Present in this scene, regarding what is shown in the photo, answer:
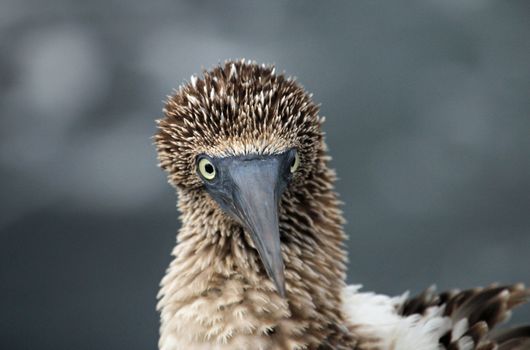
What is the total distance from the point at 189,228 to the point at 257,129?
1.80ft

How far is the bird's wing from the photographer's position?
275cm

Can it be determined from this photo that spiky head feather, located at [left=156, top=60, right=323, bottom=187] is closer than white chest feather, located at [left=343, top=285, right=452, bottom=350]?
Yes

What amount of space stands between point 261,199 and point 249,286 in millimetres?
409

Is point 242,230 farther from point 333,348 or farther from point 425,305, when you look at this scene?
point 425,305

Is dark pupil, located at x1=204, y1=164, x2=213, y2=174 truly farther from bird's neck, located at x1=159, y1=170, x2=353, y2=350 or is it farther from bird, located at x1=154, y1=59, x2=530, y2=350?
bird's neck, located at x1=159, y1=170, x2=353, y2=350

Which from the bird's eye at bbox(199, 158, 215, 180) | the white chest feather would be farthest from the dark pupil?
the white chest feather

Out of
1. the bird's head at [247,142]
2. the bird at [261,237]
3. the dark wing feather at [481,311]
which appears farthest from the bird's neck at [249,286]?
the dark wing feather at [481,311]

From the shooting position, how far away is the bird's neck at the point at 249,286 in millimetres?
2555

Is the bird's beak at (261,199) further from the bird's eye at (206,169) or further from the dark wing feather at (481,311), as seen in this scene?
the dark wing feather at (481,311)

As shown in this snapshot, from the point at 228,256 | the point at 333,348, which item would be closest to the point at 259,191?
the point at 228,256

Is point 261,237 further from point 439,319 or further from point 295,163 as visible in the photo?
point 439,319

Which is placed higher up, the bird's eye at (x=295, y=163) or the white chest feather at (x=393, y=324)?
the bird's eye at (x=295, y=163)

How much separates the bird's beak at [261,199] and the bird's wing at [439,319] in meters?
0.66

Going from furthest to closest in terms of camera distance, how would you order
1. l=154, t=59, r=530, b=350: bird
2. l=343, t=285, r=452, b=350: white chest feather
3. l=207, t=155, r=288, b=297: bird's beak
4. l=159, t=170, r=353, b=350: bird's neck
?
l=343, t=285, r=452, b=350: white chest feather < l=159, t=170, r=353, b=350: bird's neck < l=154, t=59, r=530, b=350: bird < l=207, t=155, r=288, b=297: bird's beak
